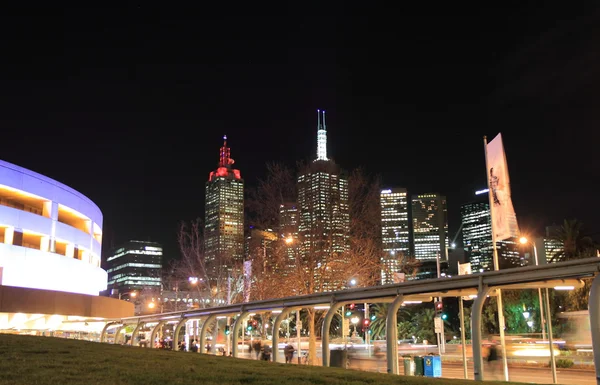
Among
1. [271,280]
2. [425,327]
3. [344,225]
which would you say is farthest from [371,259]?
[425,327]

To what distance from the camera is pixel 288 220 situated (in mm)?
36906

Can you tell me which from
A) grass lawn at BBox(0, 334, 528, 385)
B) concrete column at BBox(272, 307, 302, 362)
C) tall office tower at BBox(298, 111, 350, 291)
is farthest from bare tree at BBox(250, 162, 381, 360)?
grass lawn at BBox(0, 334, 528, 385)

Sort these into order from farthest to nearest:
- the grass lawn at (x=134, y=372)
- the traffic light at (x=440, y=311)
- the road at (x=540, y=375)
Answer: the traffic light at (x=440, y=311)
the road at (x=540, y=375)
the grass lawn at (x=134, y=372)

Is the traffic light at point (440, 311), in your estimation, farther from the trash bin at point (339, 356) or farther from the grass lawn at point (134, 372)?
the grass lawn at point (134, 372)

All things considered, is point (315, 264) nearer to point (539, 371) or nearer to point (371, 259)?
point (371, 259)

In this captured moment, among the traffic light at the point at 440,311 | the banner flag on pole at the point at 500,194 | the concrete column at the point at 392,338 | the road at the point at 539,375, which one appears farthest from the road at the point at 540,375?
the concrete column at the point at 392,338

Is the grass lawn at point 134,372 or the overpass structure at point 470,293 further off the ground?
the overpass structure at point 470,293

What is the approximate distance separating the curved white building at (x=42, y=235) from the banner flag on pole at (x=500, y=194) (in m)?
38.7

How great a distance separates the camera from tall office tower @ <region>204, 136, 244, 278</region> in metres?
57.9

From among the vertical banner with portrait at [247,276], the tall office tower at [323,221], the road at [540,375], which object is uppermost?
the tall office tower at [323,221]

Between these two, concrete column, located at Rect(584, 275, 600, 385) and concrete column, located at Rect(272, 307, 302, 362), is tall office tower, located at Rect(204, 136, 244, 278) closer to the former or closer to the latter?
concrete column, located at Rect(272, 307, 302, 362)

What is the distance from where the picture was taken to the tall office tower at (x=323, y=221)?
1395 inches

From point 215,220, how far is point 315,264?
75.9 meters

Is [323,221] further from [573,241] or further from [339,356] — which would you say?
[573,241]
